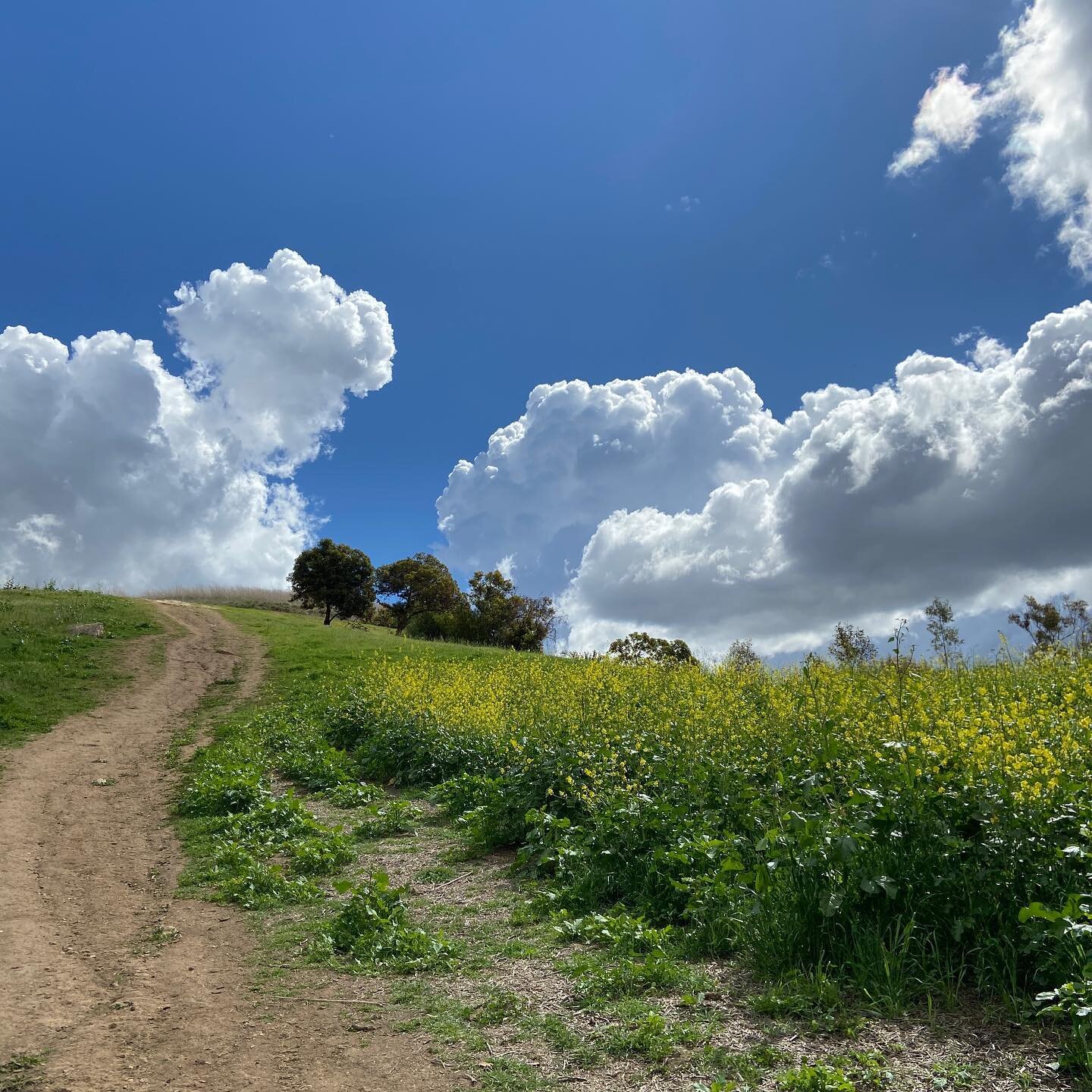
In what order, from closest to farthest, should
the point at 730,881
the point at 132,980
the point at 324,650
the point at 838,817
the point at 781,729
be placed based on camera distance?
the point at 838,817 → the point at 730,881 → the point at 132,980 → the point at 781,729 → the point at 324,650

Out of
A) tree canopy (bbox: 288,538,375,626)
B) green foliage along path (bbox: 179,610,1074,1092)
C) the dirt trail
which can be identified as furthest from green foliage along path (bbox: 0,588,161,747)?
tree canopy (bbox: 288,538,375,626)

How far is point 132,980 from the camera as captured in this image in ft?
21.4

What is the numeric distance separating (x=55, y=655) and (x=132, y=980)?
2225 centimetres

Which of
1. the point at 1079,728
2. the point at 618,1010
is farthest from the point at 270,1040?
the point at 1079,728

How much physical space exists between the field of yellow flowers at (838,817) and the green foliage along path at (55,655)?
1350 cm

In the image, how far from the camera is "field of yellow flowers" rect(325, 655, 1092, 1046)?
195 inches

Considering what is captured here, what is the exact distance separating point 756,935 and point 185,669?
25.3m

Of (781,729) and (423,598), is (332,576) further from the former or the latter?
(781,729)

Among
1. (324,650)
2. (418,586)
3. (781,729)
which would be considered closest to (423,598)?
(418,586)

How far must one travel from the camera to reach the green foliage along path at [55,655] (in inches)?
770

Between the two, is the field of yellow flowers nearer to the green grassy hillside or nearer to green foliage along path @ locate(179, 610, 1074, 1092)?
green foliage along path @ locate(179, 610, 1074, 1092)

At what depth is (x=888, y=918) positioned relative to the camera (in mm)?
5273

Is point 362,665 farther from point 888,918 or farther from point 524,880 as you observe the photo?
point 888,918

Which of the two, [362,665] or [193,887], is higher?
[362,665]
